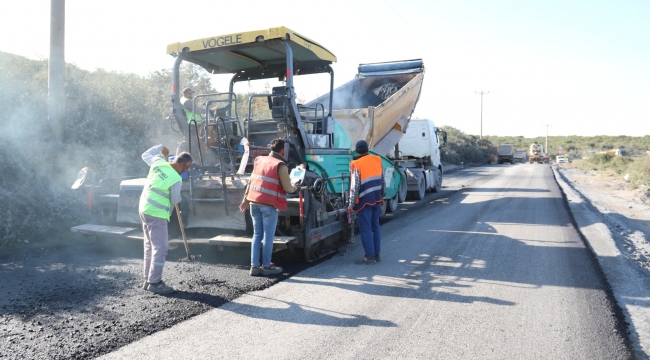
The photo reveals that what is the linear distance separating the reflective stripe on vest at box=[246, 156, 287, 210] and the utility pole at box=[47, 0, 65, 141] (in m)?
6.29

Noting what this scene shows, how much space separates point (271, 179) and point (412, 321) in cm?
228

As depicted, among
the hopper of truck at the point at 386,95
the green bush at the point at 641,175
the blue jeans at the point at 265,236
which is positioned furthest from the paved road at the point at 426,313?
the green bush at the point at 641,175

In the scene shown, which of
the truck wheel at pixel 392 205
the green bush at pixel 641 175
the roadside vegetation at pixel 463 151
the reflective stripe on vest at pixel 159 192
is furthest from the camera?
the roadside vegetation at pixel 463 151

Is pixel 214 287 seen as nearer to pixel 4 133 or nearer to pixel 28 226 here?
pixel 28 226

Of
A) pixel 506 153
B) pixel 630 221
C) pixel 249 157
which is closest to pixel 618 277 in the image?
pixel 249 157

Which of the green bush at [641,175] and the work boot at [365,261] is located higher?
the green bush at [641,175]

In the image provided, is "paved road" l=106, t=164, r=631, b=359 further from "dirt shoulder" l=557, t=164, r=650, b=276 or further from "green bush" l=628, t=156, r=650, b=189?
"green bush" l=628, t=156, r=650, b=189

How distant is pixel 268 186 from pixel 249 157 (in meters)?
1.55

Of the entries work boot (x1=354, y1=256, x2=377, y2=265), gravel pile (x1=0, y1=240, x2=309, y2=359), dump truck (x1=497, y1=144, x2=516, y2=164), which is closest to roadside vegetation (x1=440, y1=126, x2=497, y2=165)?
dump truck (x1=497, y1=144, x2=516, y2=164)

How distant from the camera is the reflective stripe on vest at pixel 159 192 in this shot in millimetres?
4695

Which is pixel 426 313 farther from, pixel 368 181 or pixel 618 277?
pixel 618 277

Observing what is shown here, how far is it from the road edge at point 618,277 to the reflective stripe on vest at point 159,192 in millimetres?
4255

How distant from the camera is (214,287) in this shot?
4.80 meters

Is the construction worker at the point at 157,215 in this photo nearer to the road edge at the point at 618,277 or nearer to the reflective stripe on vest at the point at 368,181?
the reflective stripe on vest at the point at 368,181
